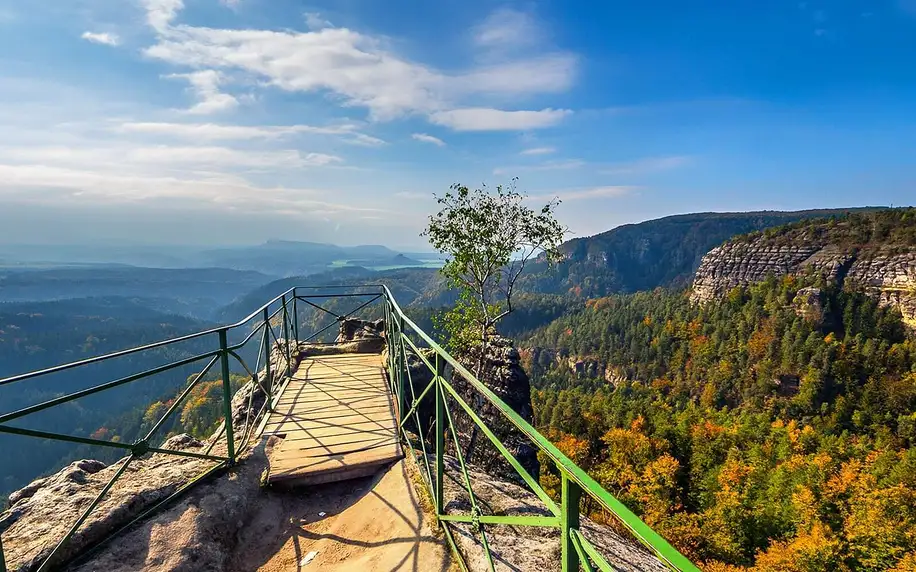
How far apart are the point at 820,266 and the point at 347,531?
428ft

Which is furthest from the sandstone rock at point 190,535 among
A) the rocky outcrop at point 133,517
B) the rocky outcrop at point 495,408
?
the rocky outcrop at point 495,408

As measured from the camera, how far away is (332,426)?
5.98 m

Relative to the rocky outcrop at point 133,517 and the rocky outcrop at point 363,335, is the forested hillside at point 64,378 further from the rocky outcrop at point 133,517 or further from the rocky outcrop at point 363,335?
the rocky outcrop at point 133,517

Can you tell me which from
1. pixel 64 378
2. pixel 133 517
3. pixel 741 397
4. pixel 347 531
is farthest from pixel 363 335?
pixel 64 378

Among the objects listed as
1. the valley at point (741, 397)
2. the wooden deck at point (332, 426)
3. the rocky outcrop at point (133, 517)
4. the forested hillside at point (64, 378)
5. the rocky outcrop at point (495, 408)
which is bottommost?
the forested hillside at point (64, 378)

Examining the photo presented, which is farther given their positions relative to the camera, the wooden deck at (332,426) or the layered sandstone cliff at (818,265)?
the layered sandstone cliff at (818,265)

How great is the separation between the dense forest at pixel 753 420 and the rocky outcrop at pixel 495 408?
47.2 feet

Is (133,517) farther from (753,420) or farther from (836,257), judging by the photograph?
(836,257)

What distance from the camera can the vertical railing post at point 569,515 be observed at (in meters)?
1.80

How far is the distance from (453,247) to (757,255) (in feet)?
420

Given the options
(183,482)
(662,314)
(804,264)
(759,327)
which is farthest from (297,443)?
(804,264)

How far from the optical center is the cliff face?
282ft

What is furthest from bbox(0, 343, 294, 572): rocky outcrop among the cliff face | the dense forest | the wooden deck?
the cliff face

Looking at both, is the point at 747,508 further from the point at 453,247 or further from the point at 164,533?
the point at 164,533
